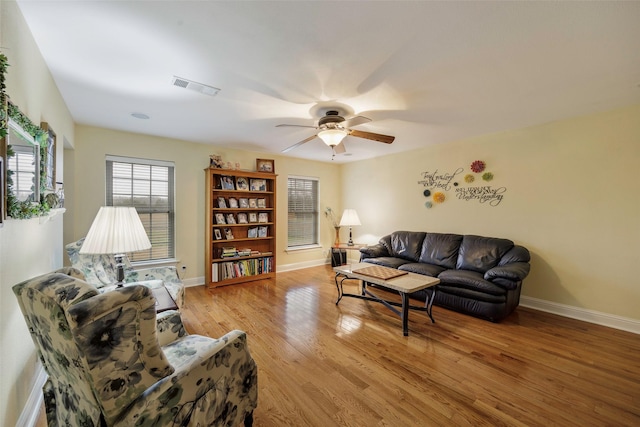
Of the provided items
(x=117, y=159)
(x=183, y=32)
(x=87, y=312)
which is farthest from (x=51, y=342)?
(x=117, y=159)

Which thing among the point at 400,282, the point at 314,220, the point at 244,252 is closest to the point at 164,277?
the point at 244,252

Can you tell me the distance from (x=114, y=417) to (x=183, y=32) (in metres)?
2.12

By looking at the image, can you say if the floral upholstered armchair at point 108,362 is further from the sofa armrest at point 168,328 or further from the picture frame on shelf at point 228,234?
the picture frame on shelf at point 228,234

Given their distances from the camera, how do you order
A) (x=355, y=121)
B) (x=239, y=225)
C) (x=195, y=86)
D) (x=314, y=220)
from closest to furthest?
(x=195, y=86) < (x=355, y=121) < (x=239, y=225) < (x=314, y=220)

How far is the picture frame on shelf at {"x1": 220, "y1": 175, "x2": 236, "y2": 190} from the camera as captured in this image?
4.71 metres

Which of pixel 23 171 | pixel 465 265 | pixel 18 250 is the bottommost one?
pixel 465 265

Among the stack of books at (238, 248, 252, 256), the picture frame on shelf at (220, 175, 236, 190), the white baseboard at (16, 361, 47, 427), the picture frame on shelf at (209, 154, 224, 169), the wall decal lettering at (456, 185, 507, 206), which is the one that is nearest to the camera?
the white baseboard at (16, 361, 47, 427)

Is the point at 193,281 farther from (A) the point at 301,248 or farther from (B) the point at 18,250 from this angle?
(B) the point at 18,250

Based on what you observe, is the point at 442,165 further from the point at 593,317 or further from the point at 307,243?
the point at 307,243

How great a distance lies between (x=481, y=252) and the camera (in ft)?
12.5

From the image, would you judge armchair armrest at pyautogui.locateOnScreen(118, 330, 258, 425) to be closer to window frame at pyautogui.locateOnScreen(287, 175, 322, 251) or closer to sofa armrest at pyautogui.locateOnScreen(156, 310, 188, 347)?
sofa armrest at pyautogui.locateOnScreen(156, 310, 188, 347)

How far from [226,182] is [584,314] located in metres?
5.42

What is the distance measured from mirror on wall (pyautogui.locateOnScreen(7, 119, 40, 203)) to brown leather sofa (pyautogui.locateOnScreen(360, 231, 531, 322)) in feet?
13.0

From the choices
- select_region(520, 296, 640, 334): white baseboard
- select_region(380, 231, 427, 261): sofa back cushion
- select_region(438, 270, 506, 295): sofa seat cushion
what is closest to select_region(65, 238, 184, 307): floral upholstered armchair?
select_region(438, 270, 506, 295): sofa seat cushion
